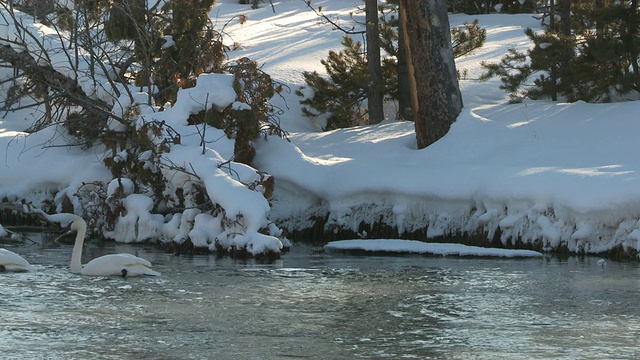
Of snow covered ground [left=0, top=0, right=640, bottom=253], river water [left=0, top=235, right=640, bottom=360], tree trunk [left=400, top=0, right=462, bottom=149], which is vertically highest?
tree trunk [left=400, top=0, right=462, bottom=149]

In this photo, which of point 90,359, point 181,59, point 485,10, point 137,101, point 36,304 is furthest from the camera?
point 485,10

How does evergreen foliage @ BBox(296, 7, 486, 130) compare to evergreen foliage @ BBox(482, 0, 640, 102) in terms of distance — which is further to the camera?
evergreen foliage @ BBox(296, 7, 486, 130)

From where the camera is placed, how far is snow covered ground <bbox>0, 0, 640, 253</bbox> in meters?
14.0

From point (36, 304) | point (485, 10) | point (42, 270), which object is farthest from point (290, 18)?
point (36, 304)

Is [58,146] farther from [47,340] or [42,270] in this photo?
[47,340]

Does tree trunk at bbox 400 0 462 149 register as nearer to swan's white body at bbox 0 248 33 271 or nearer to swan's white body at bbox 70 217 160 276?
swan's white body at bbox 70 217 160 276

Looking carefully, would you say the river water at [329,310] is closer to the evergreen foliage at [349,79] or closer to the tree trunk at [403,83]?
the tree trunk at [403,83]

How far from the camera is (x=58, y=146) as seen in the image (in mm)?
17594

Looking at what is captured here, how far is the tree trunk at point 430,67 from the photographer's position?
56.6 feet

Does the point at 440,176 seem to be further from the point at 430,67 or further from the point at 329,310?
the point at 329,310

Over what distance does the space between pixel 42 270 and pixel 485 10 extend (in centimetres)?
2393

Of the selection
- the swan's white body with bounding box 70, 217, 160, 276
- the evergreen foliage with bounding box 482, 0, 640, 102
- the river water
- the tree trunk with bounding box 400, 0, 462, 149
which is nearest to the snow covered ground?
the tree trunk with bounding box 400, 0, 462, 149

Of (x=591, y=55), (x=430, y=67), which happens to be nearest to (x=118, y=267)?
(x=430, y=67)

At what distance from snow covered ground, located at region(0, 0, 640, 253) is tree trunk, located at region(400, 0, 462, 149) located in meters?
0.31
